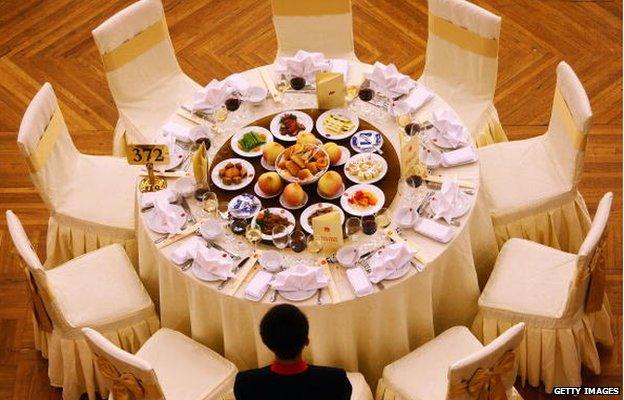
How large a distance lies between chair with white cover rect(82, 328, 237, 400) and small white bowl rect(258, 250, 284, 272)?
460mm

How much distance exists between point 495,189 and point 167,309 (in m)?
1.67

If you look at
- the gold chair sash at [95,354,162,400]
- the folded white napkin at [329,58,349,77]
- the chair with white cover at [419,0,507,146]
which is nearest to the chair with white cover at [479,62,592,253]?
the chair with white cover at [419,0,507,146]

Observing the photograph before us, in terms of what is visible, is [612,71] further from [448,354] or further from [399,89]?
[448,354]

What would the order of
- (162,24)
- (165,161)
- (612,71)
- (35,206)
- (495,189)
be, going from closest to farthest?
(165,161) → (495,189) → (162,24) → (35,206) → (612,71)

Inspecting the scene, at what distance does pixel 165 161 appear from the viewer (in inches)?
160

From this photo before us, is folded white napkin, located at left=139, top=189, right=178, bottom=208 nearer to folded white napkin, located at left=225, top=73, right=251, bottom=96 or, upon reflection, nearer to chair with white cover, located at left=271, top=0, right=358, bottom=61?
folded white napkin, located at left=225, top=73, right=251, bottom=96

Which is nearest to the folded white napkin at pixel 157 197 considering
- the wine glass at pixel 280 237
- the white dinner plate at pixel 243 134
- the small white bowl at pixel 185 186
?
the small white bowl at pixel 185 186

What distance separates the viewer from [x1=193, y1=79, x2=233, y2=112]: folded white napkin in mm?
4516

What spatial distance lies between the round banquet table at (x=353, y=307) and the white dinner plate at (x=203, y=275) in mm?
24

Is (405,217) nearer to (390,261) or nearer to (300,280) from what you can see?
(390,261)

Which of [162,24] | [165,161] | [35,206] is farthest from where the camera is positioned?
[35,206]

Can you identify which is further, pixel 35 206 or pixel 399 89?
pixel 35 206

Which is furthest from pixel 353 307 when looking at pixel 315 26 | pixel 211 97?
pixel 315 26

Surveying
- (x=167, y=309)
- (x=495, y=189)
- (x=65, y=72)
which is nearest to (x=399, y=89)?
(x=495, y=189)
